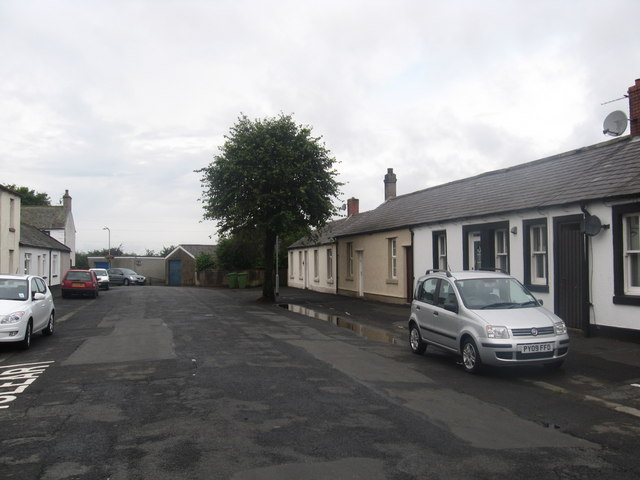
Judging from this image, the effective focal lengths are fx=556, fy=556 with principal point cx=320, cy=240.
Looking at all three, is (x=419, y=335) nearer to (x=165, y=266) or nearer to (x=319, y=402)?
(x=319, y=402)

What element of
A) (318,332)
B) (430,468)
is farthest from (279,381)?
(318,332)

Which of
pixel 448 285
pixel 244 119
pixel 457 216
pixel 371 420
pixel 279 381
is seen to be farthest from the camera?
pixel 244 119

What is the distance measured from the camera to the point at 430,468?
4875 mm

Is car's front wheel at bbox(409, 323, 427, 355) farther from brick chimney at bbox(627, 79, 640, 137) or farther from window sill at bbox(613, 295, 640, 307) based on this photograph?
brick chimney at bbox(627, 79, 640, 137)

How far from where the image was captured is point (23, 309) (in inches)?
465

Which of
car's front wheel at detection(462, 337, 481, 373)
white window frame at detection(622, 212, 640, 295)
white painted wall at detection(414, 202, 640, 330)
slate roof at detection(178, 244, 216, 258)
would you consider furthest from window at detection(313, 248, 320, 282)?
slate roof at detection(178, 244, 216, 258)

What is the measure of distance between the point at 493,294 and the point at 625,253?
404 centimetres

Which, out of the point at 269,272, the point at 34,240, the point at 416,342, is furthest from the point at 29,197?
the point at 416,342

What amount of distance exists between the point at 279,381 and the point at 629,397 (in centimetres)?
497

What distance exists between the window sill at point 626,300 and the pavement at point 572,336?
71cm

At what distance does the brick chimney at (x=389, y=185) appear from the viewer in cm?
3303

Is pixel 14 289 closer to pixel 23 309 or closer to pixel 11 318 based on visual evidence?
pixel 23 309

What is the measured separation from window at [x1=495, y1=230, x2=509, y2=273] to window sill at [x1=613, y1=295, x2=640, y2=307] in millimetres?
4671

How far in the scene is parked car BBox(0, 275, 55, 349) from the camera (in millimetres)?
11344
